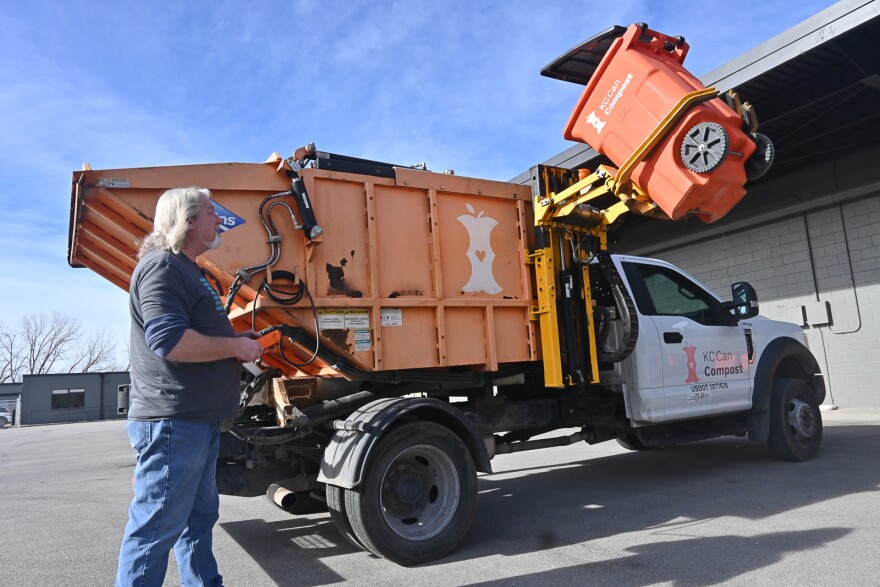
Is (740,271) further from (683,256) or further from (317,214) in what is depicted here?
(317,214)

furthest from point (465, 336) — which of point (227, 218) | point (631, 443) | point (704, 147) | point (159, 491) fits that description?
point (631, 443)

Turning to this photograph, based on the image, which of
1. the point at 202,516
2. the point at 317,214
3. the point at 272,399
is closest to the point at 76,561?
the point at 272,399

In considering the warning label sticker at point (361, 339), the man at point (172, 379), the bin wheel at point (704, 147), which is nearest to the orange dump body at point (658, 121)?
the bin wheel at point (704, 147)

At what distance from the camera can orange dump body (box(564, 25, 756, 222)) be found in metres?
4.61

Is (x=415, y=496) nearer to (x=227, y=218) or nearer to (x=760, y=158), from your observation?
(x=227, y=218)

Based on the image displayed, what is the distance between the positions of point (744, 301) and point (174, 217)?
18.2 feet

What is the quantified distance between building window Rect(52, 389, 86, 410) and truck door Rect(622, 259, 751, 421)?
1462 inches

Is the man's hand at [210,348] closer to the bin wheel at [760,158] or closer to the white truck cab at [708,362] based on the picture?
the white truck cab at [708,362]

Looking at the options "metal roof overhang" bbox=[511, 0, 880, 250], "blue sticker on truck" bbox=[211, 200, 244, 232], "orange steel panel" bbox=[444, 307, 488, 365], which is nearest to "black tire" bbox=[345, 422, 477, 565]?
"orange steel panel" bbox=[444, 307, 488, 365]

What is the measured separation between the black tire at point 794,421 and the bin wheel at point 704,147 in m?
3.39

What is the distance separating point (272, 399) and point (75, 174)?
81.6 inches

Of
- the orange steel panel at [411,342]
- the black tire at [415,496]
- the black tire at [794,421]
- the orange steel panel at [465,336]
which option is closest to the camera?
the black tire at [415,496]

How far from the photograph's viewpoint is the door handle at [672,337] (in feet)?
19.2

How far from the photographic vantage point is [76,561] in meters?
4.42
